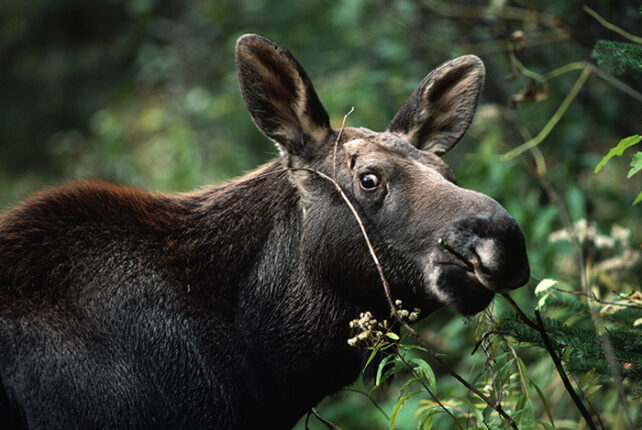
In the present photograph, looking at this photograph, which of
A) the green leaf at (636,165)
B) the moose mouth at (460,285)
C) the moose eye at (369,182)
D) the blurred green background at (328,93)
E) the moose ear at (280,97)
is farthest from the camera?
the blurred green background at (328,93)

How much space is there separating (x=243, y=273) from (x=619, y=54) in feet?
6.93

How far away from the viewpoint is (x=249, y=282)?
12.6 ft

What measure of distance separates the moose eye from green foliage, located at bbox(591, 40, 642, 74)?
47.1 inches

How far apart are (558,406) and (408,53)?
439cm

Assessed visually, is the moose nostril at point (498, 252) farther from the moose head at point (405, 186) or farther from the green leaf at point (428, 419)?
the green leaf at point (428, 419)

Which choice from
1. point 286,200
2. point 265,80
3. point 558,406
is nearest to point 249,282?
point 286,200

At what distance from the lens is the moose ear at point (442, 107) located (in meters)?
4.30

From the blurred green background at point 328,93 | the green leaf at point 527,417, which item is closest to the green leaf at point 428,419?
the green leaf at point 527,417

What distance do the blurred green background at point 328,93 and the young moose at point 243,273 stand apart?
2.41 feet

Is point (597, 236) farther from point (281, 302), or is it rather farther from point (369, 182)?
point (281, 302)

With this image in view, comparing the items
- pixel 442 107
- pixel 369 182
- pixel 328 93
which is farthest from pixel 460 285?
pixel 328 93

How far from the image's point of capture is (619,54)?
3.41 metres

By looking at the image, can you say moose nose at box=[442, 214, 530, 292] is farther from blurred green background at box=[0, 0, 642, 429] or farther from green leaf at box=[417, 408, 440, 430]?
blurred green background at box=[0, 0, 642, 429]

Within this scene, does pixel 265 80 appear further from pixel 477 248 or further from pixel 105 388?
pixel 105 388
